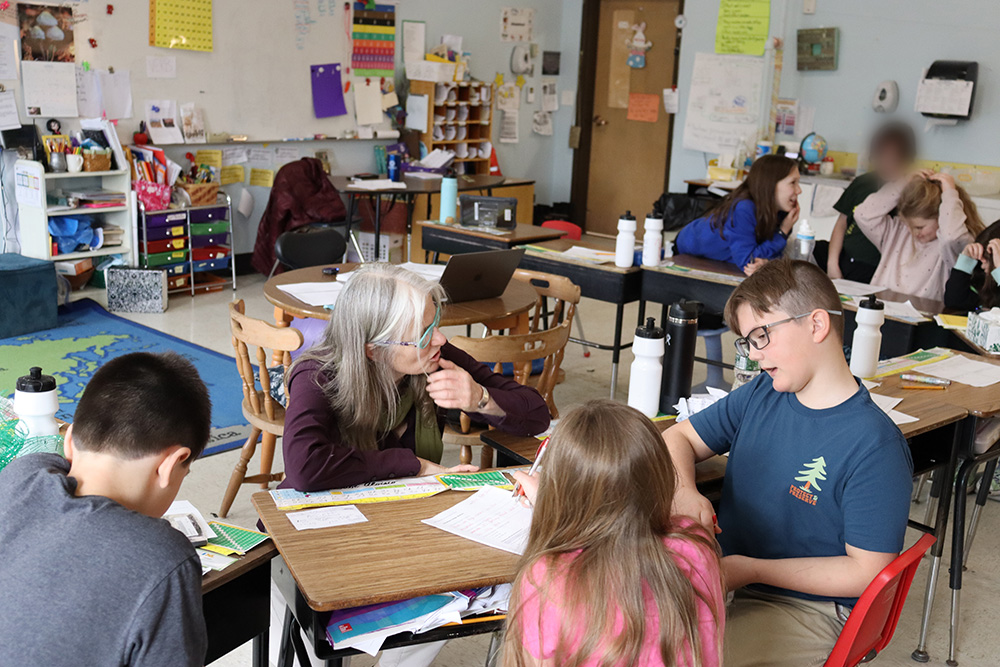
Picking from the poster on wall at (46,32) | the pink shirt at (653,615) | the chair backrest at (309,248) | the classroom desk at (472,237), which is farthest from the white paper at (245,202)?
the pink shirt at (653,615)

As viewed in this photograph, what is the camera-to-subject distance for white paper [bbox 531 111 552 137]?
892cm

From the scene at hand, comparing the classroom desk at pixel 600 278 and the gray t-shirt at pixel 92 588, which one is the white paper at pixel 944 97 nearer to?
the classroom desk at pixel 600 278

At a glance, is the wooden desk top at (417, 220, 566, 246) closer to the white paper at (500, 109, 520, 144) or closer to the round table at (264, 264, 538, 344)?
the round table at (264, 264, 538, 344)

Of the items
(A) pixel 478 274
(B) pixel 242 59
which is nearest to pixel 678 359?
(A) pixel 478 274

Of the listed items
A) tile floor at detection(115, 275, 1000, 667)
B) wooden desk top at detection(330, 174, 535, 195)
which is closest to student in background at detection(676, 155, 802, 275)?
tile floor at detection(115, 275, 1000, 667)

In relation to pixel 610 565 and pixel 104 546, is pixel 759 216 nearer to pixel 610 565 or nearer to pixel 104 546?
pixel 610 565

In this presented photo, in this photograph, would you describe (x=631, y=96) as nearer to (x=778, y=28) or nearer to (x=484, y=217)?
(x=778, y=28)

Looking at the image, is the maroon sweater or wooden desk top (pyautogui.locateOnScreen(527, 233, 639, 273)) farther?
wooden desk top (pyautogui.locateOnScreen(527, 233, 639, 273))

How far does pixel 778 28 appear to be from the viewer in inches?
281

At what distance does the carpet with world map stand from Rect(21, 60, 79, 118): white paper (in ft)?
3.74

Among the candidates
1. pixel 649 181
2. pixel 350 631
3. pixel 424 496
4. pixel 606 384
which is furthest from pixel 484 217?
pixel 649 181

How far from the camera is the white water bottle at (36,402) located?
166cm

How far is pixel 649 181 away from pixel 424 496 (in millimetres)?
7216

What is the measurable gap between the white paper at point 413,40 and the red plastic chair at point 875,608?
6.62 metres
